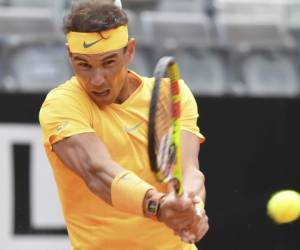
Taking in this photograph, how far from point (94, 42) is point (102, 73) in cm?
13

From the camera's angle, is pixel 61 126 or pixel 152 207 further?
pixel 61 126

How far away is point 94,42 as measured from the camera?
334 centimetres

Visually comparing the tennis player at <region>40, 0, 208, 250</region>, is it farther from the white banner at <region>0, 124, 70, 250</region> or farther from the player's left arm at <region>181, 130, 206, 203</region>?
the white banner at <region>0, 124, 70, 250</region>

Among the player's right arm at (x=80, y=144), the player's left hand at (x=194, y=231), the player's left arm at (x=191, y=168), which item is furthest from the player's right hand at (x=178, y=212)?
the player's left arm at (x=191, y=168)

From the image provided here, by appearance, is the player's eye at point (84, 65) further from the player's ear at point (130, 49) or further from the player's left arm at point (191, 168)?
the player's left arm at point (191, 168)

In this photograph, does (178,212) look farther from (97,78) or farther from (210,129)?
(210,129)

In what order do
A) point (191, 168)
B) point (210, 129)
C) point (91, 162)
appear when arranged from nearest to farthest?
point (91, 162) → point (191, 168) → point (210, 129)

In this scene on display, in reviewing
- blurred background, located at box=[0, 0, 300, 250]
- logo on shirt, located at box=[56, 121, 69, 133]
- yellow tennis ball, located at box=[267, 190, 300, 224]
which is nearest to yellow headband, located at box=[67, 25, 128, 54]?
logo on shirt, located at box=[56, 121, 69, 133]

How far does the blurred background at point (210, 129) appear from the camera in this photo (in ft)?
19.9

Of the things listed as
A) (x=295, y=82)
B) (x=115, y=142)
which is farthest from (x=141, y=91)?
(x=295, y=82)

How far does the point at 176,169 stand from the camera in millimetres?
2955

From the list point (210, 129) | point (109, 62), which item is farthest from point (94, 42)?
point (210, 129)

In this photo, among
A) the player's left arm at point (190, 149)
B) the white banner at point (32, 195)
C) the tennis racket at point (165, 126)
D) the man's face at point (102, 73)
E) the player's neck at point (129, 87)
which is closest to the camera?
the tennis racket at point (165, 126)

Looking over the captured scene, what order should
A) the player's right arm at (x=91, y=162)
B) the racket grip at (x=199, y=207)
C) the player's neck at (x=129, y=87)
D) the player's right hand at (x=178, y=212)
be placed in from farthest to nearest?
1. the player's neck at (x=129, y=87)
2. the player's right arm at (x=91, y=162)
3. the racket grip at (x=199, y=207)
4. the player's right hand at (x=178, y=212)
